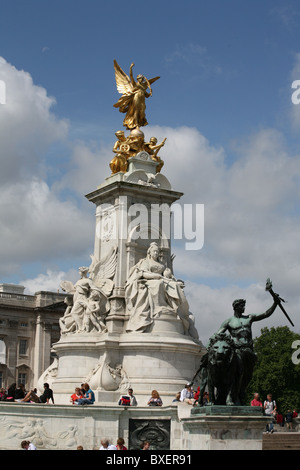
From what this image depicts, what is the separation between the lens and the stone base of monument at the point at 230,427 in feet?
57.2

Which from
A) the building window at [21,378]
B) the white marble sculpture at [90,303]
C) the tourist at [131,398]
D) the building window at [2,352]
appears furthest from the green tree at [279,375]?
the tourist at [131,398]

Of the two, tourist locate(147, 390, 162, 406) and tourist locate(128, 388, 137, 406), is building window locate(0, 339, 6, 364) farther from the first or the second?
tourist locate(147, 390, 162, 406)

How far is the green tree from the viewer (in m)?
68.3

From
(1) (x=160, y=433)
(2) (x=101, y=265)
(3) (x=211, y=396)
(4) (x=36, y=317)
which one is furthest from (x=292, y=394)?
(3) (x=211, y=396)

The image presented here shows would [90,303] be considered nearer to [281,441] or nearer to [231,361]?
[281,441]

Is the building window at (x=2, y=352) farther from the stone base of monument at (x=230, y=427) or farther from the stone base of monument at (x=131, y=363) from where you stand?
the stone base of monument at (x=230, y=427)

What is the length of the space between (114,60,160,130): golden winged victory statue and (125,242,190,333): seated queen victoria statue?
6306 millimetres

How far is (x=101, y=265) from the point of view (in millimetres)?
33219

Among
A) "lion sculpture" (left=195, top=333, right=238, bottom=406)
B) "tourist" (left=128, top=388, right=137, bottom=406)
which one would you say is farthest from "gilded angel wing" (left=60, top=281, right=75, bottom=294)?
"lion sculpture" (left=195, top=333, right=238, bottom=406)

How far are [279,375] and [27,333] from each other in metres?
25.0
